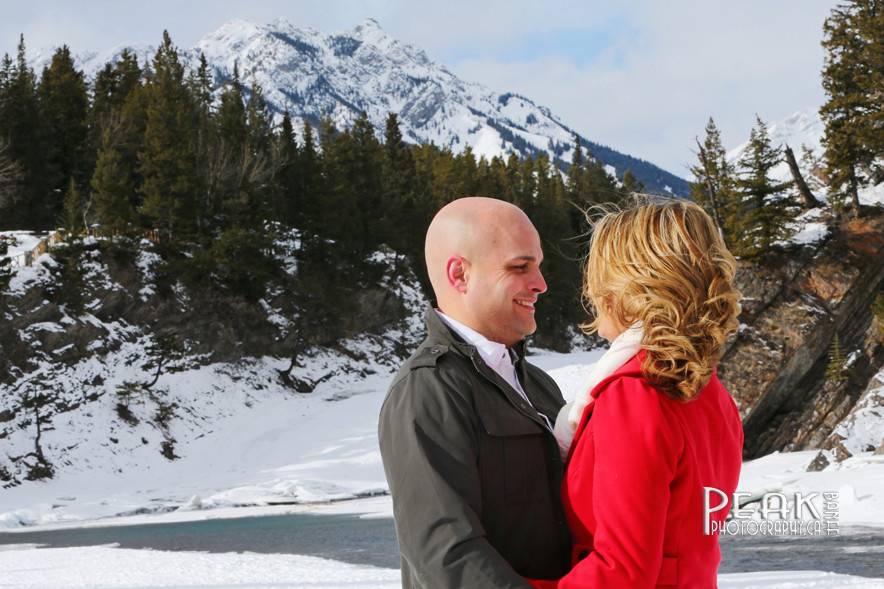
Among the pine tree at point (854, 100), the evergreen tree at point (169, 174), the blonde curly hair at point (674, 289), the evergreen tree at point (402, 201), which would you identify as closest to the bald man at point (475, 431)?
the blonde curly hair at point (674, 289)

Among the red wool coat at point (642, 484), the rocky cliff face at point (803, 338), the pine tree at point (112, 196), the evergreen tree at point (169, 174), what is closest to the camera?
the red wool coat at point (642, 484)

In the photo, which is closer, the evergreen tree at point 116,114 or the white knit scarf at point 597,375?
the white knit scarf at point 597,375

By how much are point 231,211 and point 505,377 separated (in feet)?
122

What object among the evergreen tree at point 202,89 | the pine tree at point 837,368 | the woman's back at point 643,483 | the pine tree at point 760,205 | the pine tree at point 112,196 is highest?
the evergreen tree at point 202,89

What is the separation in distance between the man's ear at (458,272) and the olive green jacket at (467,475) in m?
0.13

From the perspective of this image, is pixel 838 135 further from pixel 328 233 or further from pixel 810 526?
pixel 328 233

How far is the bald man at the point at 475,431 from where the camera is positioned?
2.12 meters

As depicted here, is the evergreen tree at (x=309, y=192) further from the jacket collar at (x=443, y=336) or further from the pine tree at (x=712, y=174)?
the jacket collar at (x=443, y=336)

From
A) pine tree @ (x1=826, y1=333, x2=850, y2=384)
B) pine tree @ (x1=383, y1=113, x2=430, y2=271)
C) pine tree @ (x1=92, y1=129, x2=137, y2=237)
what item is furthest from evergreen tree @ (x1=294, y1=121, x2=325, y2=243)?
pine tree @ (x1=826, y1=333, x2=850, y2=384)

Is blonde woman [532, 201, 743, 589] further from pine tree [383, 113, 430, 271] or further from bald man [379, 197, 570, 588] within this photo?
pine tree [383, 113, 430, 271]

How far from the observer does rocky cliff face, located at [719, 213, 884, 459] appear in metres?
25.3

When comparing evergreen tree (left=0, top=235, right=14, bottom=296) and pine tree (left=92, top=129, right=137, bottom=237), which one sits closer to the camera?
evergreen tree (left=0, top=235, right=14, bottom=296)

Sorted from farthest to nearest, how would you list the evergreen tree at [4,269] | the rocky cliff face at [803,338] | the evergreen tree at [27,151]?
the evergreen tree at [27,151] < the evergreen tree at [4,269] < the rocky cliff face at [803,338]

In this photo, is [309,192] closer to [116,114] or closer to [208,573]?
[116,114]
